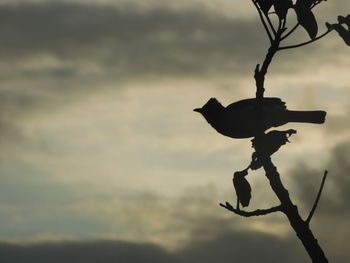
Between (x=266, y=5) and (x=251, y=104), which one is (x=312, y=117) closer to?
(x=251, y=104)

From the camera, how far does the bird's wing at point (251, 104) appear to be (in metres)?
8.16

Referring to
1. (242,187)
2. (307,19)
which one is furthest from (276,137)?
(307,19)

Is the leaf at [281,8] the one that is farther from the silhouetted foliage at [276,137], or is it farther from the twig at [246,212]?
the twig at [246,212]

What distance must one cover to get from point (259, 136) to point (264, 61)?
42.2 inches

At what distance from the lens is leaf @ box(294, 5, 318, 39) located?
5.92 metres

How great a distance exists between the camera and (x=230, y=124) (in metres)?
8.30

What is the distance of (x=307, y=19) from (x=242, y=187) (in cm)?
218

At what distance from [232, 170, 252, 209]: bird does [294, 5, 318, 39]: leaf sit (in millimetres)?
1933

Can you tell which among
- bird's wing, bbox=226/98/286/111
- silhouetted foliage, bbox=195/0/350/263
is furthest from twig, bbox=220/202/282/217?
bird's wing, bbox=226/98/286/111

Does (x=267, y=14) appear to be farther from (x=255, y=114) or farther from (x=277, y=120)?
(x=277, y=120)

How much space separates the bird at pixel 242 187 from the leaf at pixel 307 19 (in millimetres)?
1933

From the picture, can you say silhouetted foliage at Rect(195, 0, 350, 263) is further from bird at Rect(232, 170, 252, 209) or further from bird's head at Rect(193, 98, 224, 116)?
bird's head at Rect(193, 98, 224, 116)

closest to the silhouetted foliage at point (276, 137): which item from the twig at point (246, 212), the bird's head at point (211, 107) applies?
the twig at point (246, 212)

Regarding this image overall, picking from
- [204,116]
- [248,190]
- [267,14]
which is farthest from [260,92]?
[204,116]
